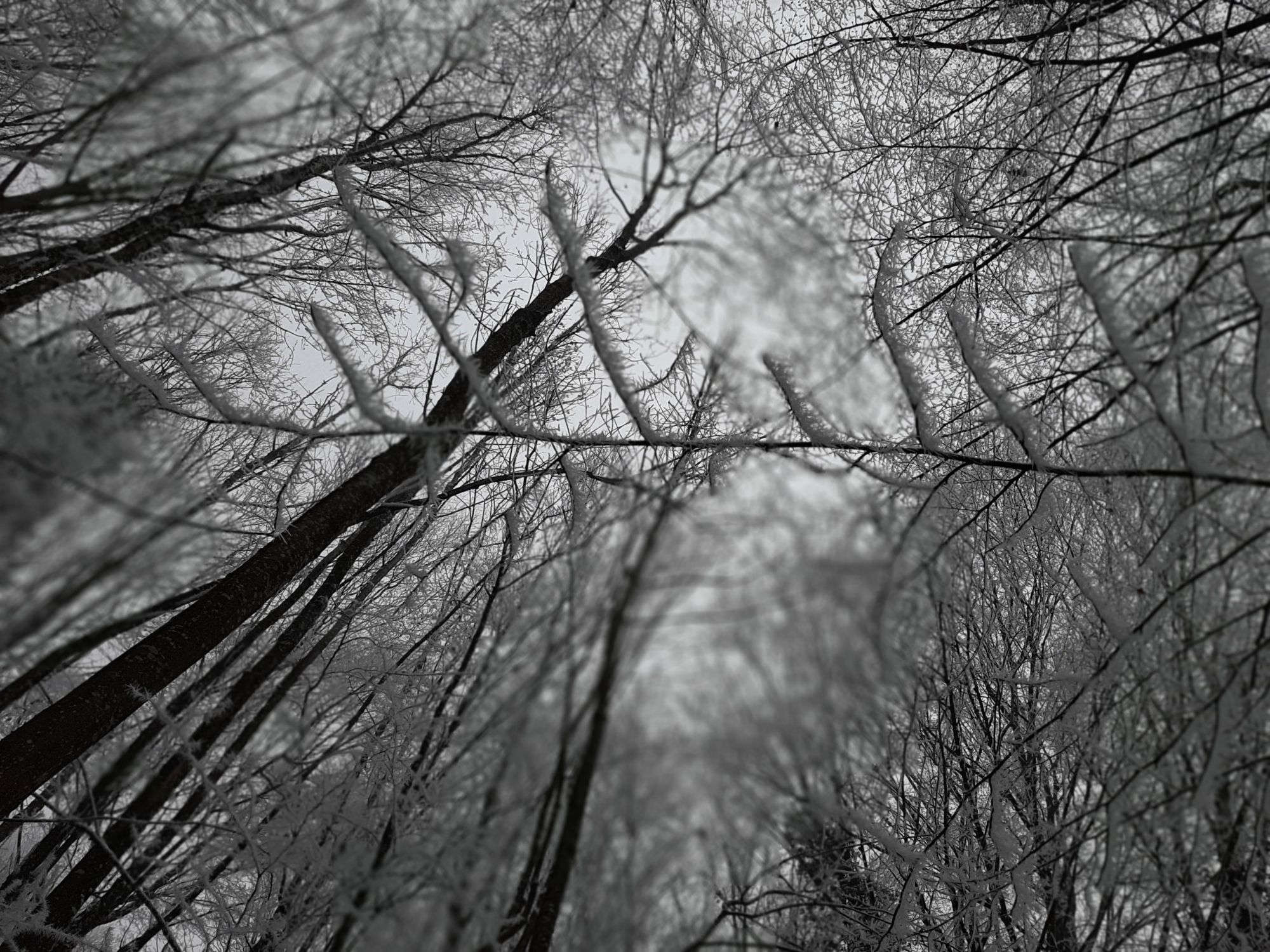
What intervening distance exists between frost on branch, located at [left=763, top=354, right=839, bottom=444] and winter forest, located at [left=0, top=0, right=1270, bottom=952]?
0.02 meters

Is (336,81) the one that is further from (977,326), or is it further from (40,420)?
(977,326)

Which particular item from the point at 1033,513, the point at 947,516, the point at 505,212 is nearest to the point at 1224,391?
the point at 1033,513

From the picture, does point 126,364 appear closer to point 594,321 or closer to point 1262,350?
point 594,321

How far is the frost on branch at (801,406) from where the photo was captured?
7.90 feet

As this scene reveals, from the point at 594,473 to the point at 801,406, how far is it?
0.84 m

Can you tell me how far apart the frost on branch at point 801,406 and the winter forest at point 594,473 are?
0.02m

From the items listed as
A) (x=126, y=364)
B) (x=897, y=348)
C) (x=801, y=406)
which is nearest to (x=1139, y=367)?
(x=897, y=348)

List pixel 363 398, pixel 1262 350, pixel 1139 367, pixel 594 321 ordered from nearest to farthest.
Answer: pixel 1262 350 → pixel 1139 367 → pixel 363 398 → pixel 594 321

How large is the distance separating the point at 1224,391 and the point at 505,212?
278 cm

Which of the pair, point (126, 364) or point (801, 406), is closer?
point (801, 406)

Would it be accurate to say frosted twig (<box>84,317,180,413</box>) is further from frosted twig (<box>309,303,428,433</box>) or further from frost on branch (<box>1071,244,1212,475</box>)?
frost on branch (<box>1071,244,1212,475</box>)

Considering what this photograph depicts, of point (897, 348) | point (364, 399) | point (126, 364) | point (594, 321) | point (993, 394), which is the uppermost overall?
point (897, 348)

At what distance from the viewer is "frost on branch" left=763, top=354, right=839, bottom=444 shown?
94.8 inches

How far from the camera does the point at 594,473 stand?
2.89 metres
